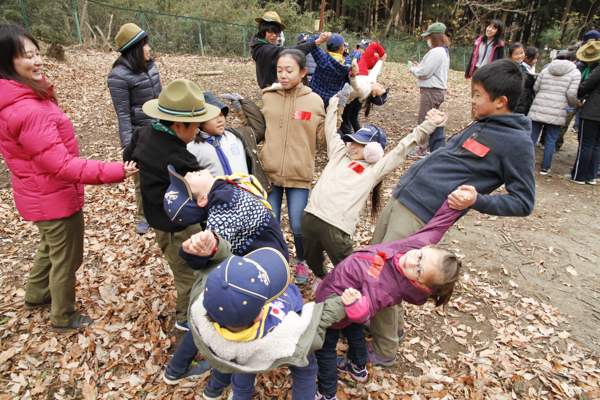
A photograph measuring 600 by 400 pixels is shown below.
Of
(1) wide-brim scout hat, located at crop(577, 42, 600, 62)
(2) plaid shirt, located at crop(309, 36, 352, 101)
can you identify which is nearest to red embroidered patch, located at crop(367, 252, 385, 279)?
(2) plaid shirt, located at crop(309, 36, 352, 101)

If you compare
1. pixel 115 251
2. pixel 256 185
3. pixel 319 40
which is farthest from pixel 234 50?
pixel 256 185

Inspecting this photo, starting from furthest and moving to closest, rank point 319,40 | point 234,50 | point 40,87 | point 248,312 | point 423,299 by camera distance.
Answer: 1. point 234,50
2. point 319,40
3. point 40,87
4. point 423,299
5. point 248,312

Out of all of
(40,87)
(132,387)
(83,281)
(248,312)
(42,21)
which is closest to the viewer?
(248,312)

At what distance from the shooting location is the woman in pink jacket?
2459 mm

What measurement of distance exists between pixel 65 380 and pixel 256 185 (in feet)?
7.63

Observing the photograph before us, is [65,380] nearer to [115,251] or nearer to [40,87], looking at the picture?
[115,251]

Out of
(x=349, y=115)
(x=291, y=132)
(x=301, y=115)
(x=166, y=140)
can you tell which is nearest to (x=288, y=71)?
(x=301, y=115)

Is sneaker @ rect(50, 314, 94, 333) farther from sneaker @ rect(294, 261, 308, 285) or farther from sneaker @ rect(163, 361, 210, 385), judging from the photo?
sneaker @ rect(294, 261, 308, 285)

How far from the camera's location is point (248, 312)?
1673 millimetres

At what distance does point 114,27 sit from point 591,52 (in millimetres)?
18627

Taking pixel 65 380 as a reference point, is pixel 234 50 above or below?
above

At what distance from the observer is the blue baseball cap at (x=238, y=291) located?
1636mm

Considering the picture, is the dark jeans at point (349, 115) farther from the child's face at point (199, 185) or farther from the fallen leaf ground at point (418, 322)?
the child's face at point (199, 185)

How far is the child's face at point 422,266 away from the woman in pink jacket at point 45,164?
2080mm
